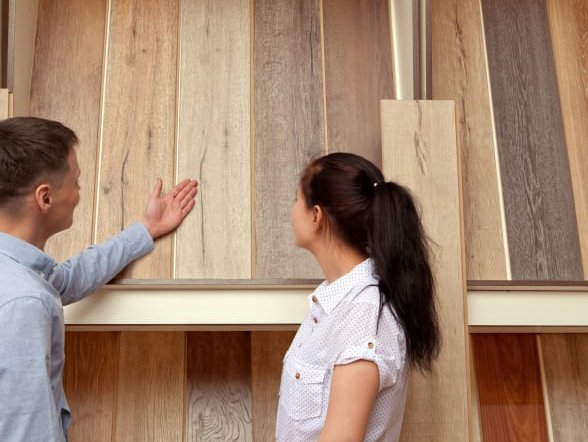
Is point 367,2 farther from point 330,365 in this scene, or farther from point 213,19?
point 330,365

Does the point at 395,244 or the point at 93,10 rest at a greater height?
the point at 93,10

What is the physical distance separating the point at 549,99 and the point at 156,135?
3.36 feet

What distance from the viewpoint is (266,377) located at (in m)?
1.68

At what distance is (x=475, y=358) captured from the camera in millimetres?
1721

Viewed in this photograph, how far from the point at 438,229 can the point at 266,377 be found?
1.86 feet

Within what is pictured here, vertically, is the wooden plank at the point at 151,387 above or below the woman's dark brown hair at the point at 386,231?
below

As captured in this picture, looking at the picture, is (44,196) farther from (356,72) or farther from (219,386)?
(356,72)

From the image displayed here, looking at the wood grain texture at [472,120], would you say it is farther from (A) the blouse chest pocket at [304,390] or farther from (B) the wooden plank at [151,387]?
(B) the wooden plank at [151,387]

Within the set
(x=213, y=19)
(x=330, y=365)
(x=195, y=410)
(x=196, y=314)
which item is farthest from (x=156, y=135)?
(x=330, y=365)

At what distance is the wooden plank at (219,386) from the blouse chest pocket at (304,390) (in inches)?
20.6

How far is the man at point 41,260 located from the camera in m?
1.01

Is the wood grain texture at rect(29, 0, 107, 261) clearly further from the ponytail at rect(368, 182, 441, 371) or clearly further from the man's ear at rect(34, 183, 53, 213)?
the ponytail at rect(368, 182, 441, 371)

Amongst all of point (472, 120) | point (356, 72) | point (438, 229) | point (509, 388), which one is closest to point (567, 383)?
point (509, 388)

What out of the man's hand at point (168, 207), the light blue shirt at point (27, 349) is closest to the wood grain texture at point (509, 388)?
the man's hand at point (168, 207)
